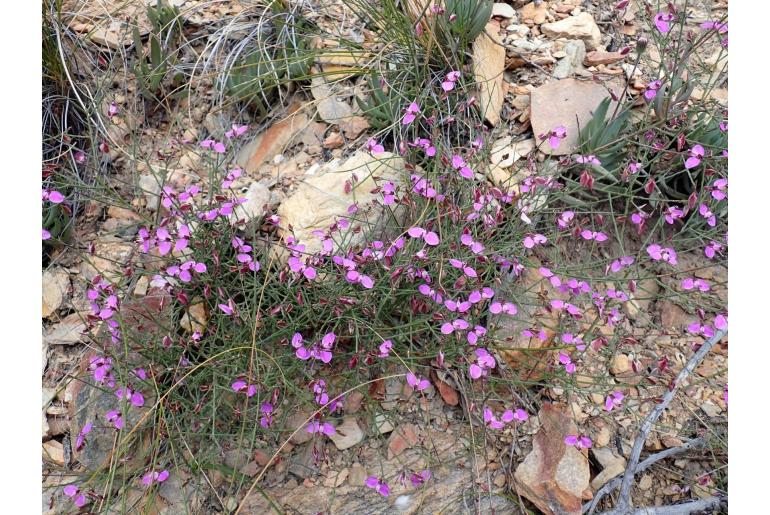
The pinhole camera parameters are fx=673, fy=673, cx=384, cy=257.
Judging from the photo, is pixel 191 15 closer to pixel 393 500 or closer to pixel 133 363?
pixel 133 363

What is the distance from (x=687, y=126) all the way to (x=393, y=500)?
1578mm

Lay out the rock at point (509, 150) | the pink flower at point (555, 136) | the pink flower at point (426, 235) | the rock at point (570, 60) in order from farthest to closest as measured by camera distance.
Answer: the rock at point (570, 60)
the rock at point (509, 150)
the pink flower at point (555, 136)
the pink flower at point (426, 235)

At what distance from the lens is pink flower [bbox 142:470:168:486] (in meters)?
1.90

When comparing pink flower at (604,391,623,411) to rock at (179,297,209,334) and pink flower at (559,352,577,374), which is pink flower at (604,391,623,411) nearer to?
pink flower at (559,352,577,374)

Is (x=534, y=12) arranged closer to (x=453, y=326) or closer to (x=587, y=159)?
(x=587, y=159)

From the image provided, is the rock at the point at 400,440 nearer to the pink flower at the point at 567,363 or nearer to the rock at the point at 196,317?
the pink flower at the point at 567,363

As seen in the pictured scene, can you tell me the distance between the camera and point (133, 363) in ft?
6.81

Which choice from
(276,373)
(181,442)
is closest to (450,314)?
(276,373)

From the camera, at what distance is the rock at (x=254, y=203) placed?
233 centimetres

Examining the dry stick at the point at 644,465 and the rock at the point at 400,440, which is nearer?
the dry stick at the point at 644,465

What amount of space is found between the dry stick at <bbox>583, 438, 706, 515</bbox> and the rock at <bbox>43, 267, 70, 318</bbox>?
187cm

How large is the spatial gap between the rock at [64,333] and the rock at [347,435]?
937mm

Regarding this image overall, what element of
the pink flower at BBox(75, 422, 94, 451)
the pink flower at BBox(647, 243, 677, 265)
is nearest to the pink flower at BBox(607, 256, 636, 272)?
the pink flower at BBox(647, 243, 677, 265)

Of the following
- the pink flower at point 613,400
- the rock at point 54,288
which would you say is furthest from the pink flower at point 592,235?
the rock at point 54,288
